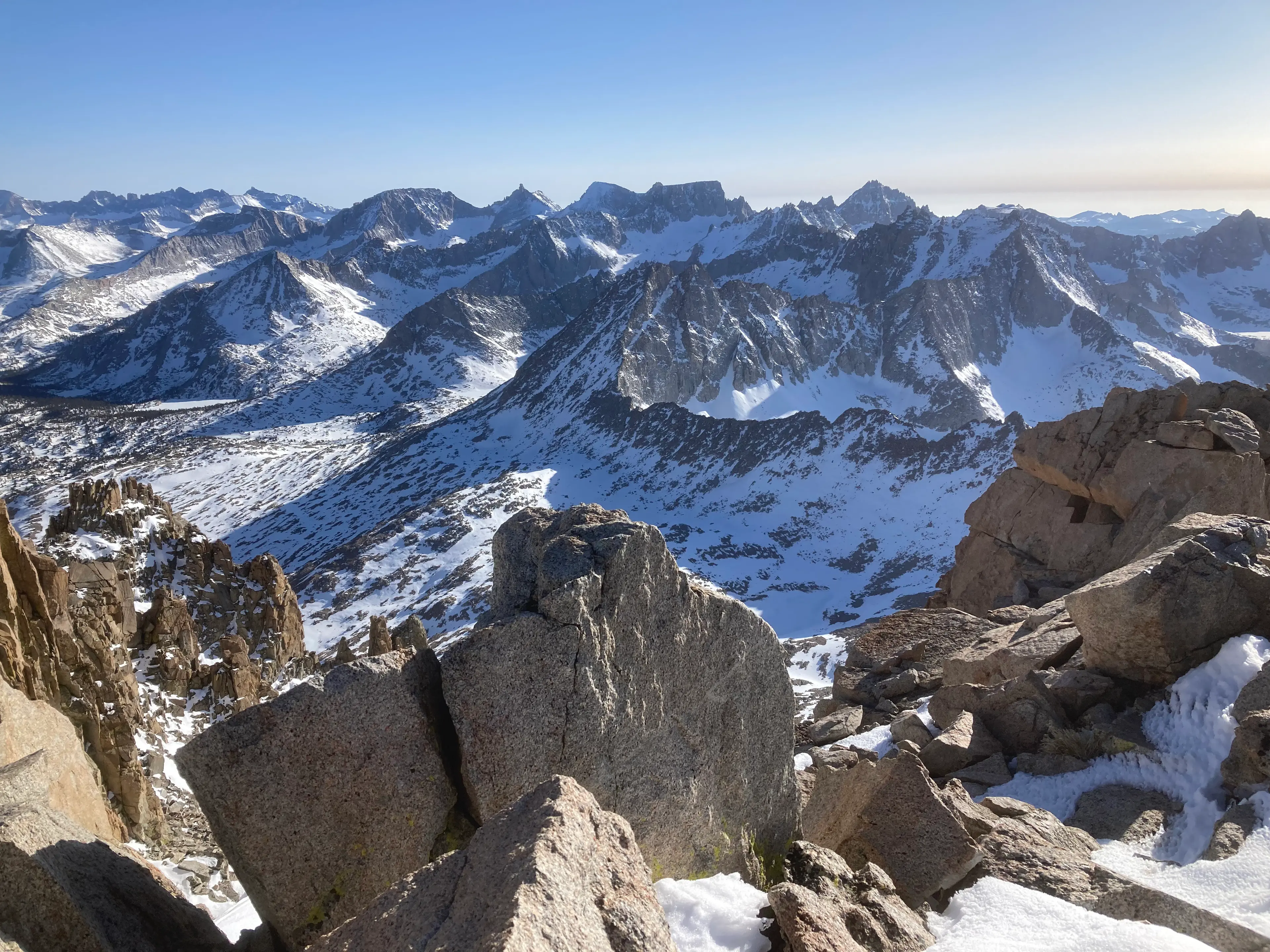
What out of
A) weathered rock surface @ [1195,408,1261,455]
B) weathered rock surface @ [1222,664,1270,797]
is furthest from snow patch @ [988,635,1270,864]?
weathered rock surface @ [1195,408,1261,455]

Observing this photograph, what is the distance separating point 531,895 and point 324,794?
3.42m

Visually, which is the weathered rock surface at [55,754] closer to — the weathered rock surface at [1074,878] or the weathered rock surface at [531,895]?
the weathered rock surface at [531,895]

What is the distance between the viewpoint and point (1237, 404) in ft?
91.4

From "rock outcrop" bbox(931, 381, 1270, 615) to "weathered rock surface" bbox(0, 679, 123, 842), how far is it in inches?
1000

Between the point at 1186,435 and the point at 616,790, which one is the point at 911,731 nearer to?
the point at 616,790

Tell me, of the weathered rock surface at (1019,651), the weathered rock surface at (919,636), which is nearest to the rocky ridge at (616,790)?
the weathered rock surface at (1019,651)

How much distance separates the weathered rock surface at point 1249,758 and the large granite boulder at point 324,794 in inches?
411

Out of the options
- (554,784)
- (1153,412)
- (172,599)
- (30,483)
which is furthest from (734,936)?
(30,483)

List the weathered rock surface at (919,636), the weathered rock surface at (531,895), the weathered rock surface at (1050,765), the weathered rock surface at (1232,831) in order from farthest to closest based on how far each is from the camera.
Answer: the weathered rock surface at (919,636) < the weathered rock surface at (1050,765) < the weathered rock surface at (1232,831) < the weathered rock surface at (531,895)

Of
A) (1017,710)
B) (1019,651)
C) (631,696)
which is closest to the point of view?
(631,696)

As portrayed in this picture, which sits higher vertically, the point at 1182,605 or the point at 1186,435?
the point at 1186,435

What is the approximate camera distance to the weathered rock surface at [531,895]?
5289mm

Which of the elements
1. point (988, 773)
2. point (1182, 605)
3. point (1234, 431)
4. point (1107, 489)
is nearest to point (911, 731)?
point (988, 773)

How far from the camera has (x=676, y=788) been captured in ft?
30.6
